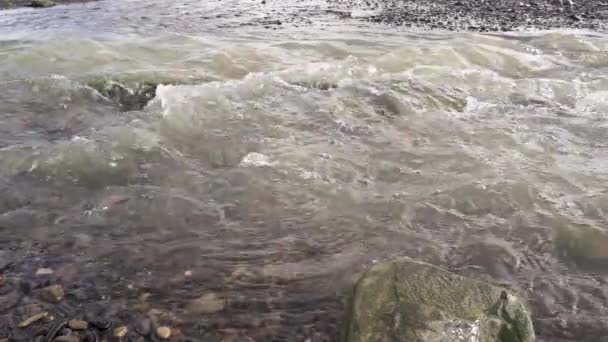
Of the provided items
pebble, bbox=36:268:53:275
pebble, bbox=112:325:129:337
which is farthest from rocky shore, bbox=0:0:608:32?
pebble, bbox=112:325:129:337

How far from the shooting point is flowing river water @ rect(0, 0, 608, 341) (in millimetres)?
3814

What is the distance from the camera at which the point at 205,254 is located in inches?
167

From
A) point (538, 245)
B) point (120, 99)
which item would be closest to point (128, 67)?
point (120, 99)

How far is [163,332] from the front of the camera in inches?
134

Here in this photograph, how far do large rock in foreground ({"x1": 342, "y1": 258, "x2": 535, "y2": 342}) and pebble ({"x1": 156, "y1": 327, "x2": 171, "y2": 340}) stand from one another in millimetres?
1229

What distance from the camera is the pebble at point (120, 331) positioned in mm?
3340

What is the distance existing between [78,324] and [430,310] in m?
2.39

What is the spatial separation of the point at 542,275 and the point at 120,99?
21.9 ft

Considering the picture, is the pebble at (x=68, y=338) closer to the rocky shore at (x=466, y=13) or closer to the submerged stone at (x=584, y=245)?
the submerged stone at (x=584, y=245)

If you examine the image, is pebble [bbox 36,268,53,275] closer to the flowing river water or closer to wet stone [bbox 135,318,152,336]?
the flowing river water

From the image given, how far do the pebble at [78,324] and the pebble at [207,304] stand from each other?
71 centimetres

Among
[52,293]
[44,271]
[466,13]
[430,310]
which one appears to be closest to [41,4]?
[466,13]

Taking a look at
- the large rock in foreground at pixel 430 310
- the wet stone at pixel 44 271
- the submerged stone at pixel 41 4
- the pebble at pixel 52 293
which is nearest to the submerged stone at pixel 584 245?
the large rock in foreground at pixel 430 310

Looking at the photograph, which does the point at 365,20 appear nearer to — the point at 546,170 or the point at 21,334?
the point at 546,170
